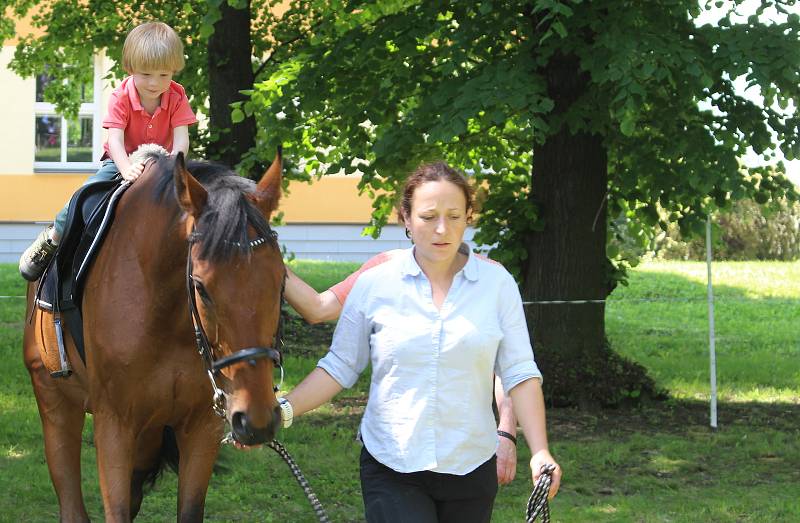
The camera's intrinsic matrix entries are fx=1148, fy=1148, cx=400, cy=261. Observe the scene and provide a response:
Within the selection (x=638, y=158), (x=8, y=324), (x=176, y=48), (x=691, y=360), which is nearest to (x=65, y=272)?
(x=176, y=48)

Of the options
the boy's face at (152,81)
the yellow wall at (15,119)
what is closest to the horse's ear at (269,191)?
the boy's face at (152,81)

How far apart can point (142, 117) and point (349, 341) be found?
1.57 metres

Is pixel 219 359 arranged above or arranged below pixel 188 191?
below

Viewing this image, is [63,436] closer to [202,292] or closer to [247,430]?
[202,292]

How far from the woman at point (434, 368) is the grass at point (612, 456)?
2.25m

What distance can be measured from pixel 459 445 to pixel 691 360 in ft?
31.0

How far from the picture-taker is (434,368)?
10.9 ft

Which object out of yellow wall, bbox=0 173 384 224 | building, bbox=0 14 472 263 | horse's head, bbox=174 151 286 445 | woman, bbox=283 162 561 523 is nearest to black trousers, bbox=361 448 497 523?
woman, bbox=283 162 561 523

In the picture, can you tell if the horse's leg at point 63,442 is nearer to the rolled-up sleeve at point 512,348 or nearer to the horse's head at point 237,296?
the horse's head at point 237,296

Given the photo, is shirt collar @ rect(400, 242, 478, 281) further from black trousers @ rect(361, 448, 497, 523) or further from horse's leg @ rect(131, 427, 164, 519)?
horse's leg @ rect(131, 427, 164, 519)

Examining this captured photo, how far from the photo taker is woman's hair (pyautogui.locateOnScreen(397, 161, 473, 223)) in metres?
3.41

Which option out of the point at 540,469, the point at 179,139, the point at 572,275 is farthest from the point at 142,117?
the point at 572,275

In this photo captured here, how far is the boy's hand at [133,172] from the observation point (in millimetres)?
4094

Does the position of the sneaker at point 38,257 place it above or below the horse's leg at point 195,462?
above
